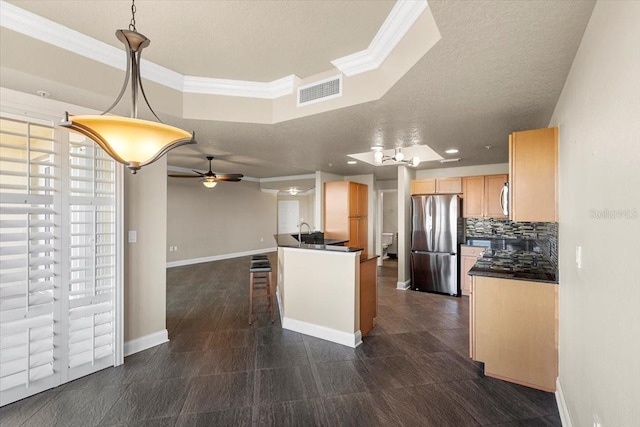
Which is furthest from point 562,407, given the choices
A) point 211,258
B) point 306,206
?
point 306,206

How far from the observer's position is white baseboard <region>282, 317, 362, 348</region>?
307 centimetres

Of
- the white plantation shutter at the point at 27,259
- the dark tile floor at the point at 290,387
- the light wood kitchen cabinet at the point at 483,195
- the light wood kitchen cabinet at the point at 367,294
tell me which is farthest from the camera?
the light wood kitchen cabinet at the point at 483,195

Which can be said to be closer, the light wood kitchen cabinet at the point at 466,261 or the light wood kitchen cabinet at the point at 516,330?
the light wood kitchen cabinet at the point at 516,330

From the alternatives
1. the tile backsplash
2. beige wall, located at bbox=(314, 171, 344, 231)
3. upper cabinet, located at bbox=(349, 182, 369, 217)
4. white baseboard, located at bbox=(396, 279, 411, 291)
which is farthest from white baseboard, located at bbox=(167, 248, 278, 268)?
the tile backsplash

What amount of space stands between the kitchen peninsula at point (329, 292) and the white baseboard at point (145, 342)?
1.32 m

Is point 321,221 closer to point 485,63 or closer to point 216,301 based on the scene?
point 216,301

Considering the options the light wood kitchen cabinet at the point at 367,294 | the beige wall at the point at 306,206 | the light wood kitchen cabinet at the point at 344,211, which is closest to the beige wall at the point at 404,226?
the light wood kitchen cabinet at the point at 344,211

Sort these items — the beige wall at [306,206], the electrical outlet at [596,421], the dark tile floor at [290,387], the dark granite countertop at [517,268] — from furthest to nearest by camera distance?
the beige wall at [306,206]
the dark granite countertop at [517,268]
the dark tile floor at [290,387]
the electrical outlet at [596,421]

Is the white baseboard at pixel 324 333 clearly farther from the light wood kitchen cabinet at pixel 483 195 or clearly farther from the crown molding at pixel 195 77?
the light wood kitchen cabinet at pixel 483 195

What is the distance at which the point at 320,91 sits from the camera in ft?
8.33

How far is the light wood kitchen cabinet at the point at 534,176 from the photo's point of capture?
7.29 feet

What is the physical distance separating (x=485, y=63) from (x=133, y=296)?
358 cm

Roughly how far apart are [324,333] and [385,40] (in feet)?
9.34

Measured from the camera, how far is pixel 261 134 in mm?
3301
